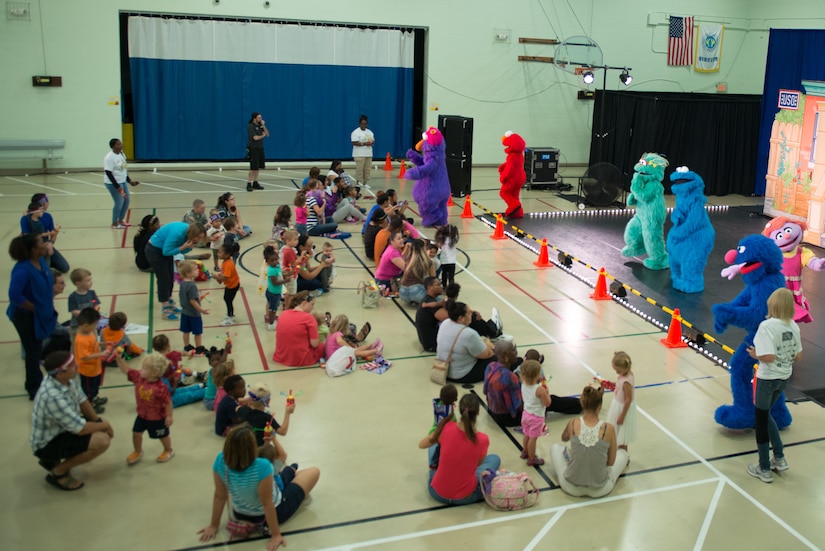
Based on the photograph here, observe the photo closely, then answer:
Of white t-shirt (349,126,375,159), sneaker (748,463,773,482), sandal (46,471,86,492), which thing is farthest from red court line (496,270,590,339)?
white t-shirt (349,126,375,159)

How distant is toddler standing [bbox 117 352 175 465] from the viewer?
649 cm

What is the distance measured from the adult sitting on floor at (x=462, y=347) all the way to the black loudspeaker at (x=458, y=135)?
31.9 ft

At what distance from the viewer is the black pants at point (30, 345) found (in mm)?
7406

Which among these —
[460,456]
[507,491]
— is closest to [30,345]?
[460,456]

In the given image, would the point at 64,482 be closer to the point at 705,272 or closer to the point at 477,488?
the point at 477,488

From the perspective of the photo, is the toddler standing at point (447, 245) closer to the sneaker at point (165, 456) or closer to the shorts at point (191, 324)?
the shorts at point (191, 324)

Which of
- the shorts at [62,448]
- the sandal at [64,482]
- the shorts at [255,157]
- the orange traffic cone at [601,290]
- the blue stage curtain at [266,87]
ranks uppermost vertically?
the blue stage curtain at [266,87]

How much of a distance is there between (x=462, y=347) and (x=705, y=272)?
241 inches

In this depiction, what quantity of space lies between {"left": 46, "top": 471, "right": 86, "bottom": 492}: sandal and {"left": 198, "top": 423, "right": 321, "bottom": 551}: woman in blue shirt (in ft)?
4.24

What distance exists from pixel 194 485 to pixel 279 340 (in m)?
2.51

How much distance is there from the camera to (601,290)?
1128 centimetres

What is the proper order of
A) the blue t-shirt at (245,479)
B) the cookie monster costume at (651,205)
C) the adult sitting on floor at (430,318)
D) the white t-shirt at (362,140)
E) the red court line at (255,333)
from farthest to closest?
the white t-shirt at (362,140)
the cookie monster costume at (651,205)
the adult sitting on floor at (430,318)
the red court line at (255,333)
the blue t-shirt at (245,479)

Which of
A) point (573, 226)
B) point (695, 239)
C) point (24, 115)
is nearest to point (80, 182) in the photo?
point (24, 115)

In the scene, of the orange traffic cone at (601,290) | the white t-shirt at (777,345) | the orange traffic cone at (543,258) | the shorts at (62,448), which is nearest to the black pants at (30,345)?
the shorts at (62,448)
